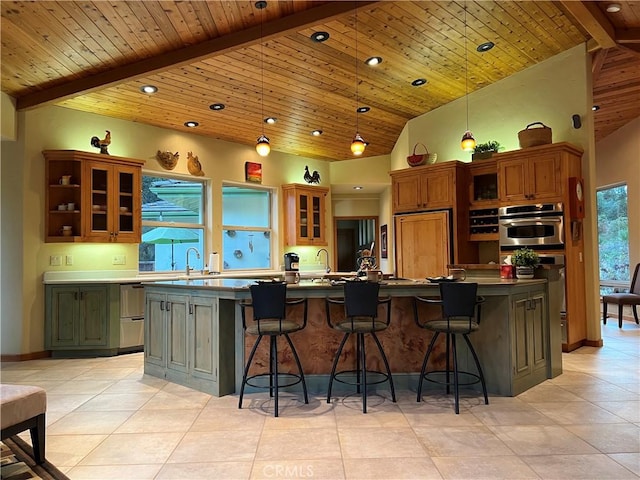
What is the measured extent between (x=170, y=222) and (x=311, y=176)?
2.74 m

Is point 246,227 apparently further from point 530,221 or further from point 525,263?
point 525,263

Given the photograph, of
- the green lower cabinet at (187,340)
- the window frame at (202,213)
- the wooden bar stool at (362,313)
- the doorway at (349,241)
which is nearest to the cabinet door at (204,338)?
the green lower cabinet at (187,340)

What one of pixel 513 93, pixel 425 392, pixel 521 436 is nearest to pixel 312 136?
pixel 513 93

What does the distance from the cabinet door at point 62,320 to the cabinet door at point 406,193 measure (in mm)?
4480

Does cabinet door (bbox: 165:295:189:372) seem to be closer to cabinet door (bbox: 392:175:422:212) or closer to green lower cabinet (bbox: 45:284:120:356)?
green lower cabinet (bbox: 45:284:120:356)

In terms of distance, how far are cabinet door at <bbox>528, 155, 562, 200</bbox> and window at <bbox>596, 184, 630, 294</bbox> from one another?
3410mm

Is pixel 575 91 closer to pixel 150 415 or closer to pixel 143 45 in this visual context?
pixel 143 45

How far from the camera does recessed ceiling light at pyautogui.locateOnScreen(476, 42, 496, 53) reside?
203 inches

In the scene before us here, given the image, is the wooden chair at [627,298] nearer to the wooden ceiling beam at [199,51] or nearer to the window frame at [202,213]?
the wooden ceiling beam at [199,51]

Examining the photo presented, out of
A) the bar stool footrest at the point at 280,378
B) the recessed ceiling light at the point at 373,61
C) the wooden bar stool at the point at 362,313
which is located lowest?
the bar stool footrest at the point at 280,378

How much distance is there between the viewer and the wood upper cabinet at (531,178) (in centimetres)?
520

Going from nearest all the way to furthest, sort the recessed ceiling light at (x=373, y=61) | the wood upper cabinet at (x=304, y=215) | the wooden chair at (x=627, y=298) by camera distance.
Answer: the recessed ceiling light at (x=373, y=61) < the wooden chair at (x=627, y=298) < the wood upper cabinet at (x=304, y=215)

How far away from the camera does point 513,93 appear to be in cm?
608

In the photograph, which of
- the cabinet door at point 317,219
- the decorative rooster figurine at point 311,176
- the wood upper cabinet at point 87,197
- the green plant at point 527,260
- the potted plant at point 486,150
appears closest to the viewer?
the green plant at point 527,260
